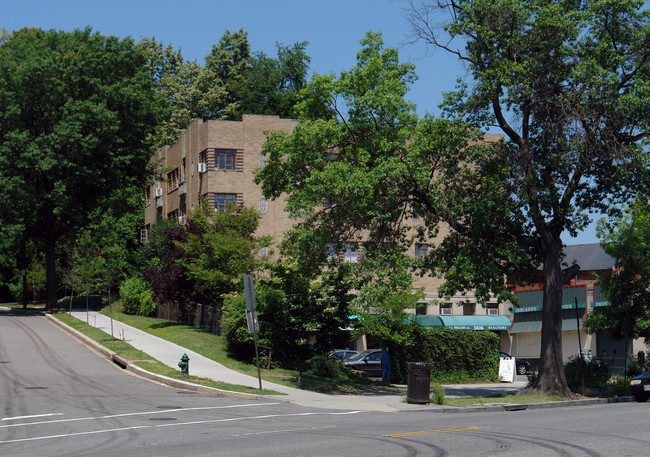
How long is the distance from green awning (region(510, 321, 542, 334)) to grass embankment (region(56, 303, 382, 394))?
28.8 meters

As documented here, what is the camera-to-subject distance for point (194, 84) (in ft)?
277

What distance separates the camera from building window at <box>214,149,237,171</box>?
167 ft

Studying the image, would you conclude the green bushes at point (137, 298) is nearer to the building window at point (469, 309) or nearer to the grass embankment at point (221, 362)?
the grass embankment at point (221, 362)

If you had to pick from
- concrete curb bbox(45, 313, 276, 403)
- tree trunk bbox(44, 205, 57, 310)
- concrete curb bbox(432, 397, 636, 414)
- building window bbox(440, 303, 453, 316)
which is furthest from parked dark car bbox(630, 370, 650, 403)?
tree trunk bbox(44, 205, 57, 310)

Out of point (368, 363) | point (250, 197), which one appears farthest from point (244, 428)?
point (250, 197)

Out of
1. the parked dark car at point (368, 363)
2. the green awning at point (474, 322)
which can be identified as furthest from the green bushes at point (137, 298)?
the green awning at point (474, 322)

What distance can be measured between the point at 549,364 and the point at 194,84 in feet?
216

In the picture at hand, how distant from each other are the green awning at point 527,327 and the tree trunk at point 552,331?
31730 mm

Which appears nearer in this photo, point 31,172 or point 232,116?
point 31,172

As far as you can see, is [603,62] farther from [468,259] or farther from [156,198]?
[156,198]

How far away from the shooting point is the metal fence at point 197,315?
117 ft

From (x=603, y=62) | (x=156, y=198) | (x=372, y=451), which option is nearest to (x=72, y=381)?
(x=372, y=451)

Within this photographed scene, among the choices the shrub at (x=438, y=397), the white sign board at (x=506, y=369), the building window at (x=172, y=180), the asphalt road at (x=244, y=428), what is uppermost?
the building window at (x=172, y=180)

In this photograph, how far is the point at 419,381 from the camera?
21516 mm
